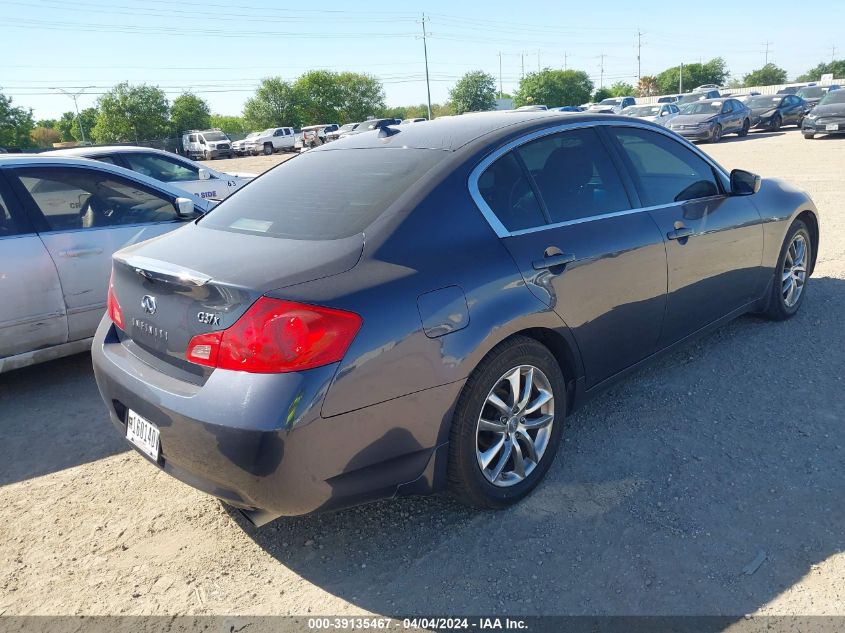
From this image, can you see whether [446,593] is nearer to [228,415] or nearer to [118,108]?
[228,415]

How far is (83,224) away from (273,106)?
76099 mm

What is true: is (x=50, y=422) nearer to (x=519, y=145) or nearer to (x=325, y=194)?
(x=325, y=194)

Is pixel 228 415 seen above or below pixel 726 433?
above

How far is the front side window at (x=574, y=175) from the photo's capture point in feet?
10.5

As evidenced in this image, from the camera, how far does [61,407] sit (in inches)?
169

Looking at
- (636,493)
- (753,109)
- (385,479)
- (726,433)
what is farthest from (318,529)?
(753,109)

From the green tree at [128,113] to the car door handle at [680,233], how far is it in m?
73.4

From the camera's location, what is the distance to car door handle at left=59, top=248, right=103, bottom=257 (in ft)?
14.9

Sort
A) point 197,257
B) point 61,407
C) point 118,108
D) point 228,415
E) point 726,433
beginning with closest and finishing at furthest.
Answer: point 228,415 < point 197,257 < point 726,433 < point 61,407 < point 118,108

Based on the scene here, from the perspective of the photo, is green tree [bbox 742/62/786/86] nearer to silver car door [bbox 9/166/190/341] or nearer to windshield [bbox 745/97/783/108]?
windshield [bbox 745/97/783/108]

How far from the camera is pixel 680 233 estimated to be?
12.1 feet

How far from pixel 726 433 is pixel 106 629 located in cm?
297

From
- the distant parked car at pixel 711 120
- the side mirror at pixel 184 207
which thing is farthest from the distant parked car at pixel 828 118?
the side mirror at pixel 184 207

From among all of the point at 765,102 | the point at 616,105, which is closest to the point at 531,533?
the point at 765,102
